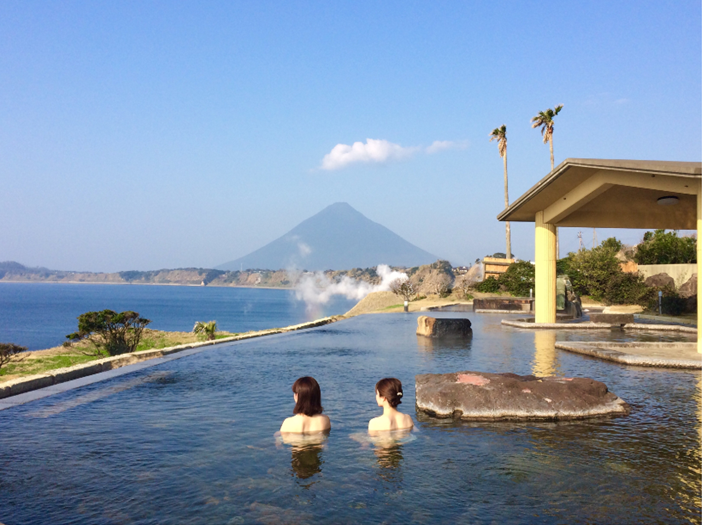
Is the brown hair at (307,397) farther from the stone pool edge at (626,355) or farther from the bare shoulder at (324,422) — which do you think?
the stone pool edge at (626,355)

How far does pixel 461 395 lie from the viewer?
28.1ft

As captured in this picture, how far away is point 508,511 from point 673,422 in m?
4.41

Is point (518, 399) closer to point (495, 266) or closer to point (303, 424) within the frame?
point (303, 424)

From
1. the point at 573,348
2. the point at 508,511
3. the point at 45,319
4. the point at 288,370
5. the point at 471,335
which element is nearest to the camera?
the point at 508,511

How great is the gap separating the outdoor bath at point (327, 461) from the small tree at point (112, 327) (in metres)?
11.1

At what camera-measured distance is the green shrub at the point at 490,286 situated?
47134 mm

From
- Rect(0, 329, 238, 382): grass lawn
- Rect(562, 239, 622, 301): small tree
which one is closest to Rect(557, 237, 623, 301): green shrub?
Rect(562, 239, 622, 301): small tree

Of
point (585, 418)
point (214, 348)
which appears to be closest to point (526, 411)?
point (585, 418)

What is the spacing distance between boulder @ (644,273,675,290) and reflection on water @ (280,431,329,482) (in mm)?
34495

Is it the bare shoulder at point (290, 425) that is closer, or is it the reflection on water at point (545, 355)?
the bare shoulder at point (290, 425)

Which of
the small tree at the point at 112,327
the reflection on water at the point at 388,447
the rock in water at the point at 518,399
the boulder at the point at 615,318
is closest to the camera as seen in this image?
the reflection on water at the point at 388,447

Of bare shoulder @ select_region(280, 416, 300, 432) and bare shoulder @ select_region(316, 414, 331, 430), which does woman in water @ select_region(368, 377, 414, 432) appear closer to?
bare shoulder @ select_region(316, 414, 331, 430)

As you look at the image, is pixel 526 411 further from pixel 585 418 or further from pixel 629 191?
pixel 629 191

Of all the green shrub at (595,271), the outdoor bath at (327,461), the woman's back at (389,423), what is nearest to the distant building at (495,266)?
the green shrub at (595,271)
